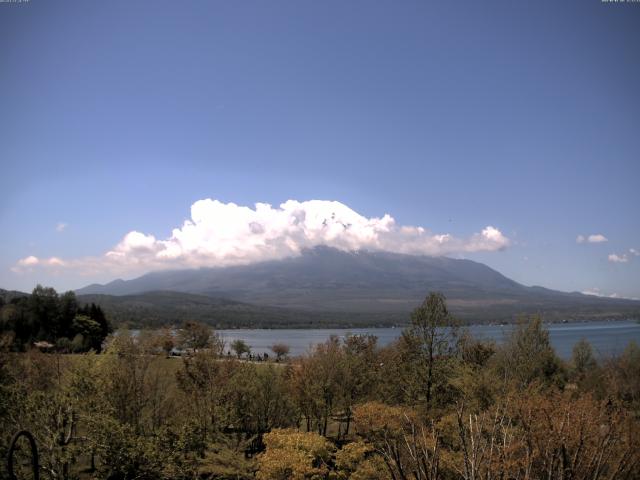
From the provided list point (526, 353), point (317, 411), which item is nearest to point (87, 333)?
point (317, 411)

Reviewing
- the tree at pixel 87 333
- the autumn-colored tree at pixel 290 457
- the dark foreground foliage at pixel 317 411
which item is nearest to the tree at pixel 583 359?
the dark foreground foliage at pixel 317 411

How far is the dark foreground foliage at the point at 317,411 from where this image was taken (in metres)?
17.6

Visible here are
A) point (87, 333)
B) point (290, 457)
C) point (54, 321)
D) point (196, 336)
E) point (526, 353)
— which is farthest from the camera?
point (54, 321)

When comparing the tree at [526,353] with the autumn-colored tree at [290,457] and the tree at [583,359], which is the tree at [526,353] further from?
the autumn-colored tree at [290,457]

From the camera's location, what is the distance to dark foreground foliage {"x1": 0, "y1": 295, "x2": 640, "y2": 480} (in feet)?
57.8

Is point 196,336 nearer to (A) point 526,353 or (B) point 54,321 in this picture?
(B) point 54,321

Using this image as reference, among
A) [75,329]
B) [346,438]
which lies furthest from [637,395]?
[75,329]

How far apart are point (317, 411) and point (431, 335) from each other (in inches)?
373

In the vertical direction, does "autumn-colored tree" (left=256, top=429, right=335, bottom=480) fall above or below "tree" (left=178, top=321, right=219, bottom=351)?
above

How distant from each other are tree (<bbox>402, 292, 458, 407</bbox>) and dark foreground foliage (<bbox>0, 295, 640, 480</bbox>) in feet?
0.25

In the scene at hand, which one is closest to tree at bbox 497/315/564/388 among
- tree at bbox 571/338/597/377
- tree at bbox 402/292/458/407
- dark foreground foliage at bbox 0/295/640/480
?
dark foreground foliage at bbox 0/295/640/480

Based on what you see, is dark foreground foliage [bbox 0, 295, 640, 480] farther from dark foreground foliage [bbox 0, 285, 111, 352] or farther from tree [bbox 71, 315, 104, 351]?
dark foreground foliage [bbox 0, 285, 111, 352]

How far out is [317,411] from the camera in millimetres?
32094

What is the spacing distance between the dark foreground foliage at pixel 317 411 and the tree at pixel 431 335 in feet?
0.25
